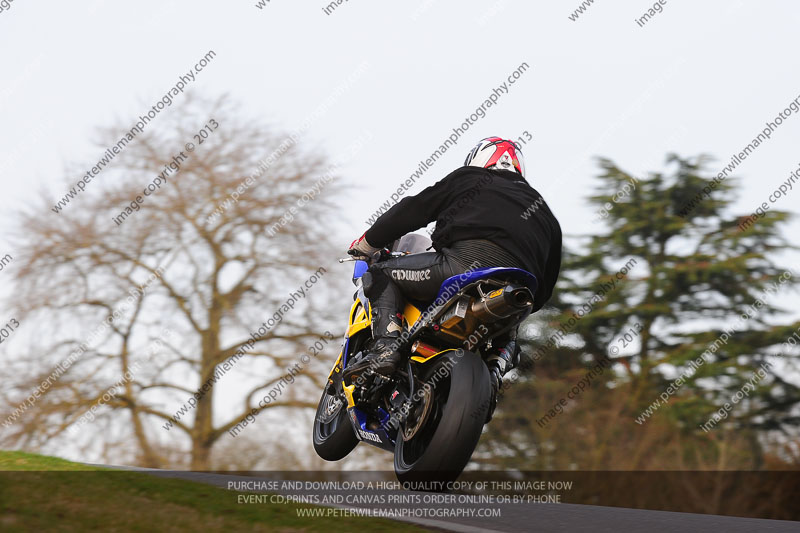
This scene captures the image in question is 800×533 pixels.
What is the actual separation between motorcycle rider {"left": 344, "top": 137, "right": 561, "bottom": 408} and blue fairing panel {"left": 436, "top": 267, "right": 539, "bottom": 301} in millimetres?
108

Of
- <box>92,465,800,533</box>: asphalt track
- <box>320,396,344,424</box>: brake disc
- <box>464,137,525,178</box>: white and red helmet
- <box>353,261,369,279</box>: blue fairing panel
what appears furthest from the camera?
<box>320,396,344,424</box>: brake disc

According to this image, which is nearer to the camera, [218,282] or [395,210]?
[395,210]

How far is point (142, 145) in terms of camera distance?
17.2 metres

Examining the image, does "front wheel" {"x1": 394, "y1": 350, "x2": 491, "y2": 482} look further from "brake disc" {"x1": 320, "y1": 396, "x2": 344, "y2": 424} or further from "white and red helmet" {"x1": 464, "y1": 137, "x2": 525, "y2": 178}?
"brake disc" {"x1": 320, "y1": 396, "x2": 344, "y2": 424}

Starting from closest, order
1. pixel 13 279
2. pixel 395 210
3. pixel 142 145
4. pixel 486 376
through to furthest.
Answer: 1. pixel 486 376
2. pixel 395 210
3. pixel 13 279
4. pixel 142 145

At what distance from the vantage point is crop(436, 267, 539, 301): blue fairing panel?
479 cm

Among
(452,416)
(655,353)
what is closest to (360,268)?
(452,416)

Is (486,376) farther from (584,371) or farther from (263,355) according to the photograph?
(263,355)

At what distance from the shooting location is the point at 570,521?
493cm

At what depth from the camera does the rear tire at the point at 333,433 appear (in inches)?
252

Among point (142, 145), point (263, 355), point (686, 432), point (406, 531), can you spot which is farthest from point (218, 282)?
point (406, 531)

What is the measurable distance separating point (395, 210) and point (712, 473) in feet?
24.1

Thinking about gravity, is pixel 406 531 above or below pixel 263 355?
below

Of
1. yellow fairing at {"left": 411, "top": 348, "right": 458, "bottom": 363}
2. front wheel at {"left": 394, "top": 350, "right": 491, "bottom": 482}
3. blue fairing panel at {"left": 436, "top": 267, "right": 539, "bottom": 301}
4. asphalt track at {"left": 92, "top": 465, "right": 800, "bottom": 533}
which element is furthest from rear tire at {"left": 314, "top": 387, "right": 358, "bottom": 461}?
blue fairing panel at {"left": 436, "top": 267, "right": 539, "bottom": 301}
